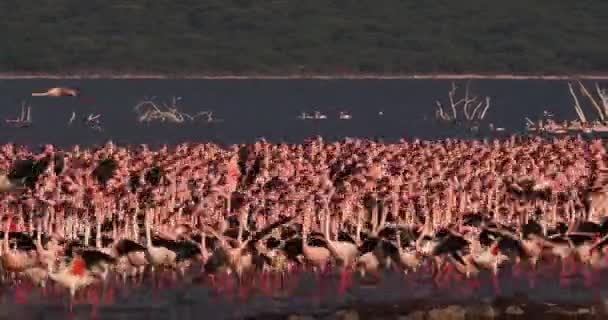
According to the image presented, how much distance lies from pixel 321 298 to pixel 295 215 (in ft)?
19.9

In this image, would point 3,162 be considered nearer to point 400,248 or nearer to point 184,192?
point 184,192

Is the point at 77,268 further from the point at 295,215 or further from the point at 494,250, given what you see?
the point at 494,250

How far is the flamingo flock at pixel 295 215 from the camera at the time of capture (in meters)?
42.2

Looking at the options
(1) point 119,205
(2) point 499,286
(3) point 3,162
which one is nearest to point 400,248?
(2) point 499,286

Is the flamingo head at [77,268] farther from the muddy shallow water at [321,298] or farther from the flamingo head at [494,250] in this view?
the flamingo head at [494,250]

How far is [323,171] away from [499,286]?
11579 mm

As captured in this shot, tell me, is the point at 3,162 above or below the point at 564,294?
above

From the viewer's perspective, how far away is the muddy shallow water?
38.4m

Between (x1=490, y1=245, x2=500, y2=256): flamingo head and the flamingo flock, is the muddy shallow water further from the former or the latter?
(x1=490, y1=245, x2=500, y2=256): flamingo head

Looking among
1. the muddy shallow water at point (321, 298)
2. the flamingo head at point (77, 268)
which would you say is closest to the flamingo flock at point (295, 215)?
the flamingo head at point (77, 268)

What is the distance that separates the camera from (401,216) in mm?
50000

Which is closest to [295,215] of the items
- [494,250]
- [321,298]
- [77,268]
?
[494,250]

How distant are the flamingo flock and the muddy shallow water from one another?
336 millimetres

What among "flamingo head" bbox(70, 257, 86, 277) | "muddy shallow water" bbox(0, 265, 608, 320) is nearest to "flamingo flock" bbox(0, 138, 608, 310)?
"flamingo head" bbox(70, 257, 86, 277)
